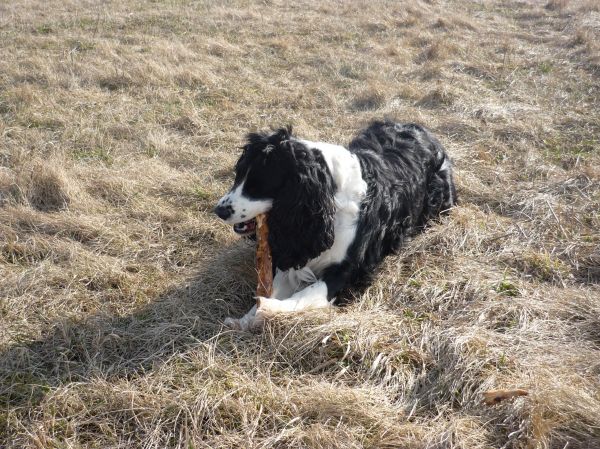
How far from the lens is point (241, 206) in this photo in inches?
144

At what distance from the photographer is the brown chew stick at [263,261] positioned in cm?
371

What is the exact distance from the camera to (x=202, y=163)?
593cm

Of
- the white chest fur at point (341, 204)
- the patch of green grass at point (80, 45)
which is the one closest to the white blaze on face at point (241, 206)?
the white chest fur at point (341, 204)

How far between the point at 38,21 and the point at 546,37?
34.5 ft

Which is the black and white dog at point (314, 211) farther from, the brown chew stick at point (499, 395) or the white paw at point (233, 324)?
the brown chew stick at point (499, 395)

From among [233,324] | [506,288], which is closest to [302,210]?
[233,324]

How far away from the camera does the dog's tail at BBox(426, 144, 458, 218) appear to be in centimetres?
489

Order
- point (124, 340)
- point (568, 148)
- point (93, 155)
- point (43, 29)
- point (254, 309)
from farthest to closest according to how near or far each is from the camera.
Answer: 1. point (43, 29)
2. point (568, 148)
3. point (93, 155)
4. point (254, 309)
5. point (124, 340)

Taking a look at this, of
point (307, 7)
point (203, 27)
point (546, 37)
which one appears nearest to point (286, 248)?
point (203, 27)

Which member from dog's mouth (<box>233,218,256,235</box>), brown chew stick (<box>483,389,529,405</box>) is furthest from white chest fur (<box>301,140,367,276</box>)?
brown chew stick (<box>483,389,529,405</box>)

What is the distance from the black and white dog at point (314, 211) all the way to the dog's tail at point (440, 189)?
0.51 metres

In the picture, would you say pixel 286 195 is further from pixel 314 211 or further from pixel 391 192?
pixel 391 192

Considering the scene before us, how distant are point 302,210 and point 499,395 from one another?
156 centimetres

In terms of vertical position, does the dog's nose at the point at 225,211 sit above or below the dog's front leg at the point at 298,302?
above
